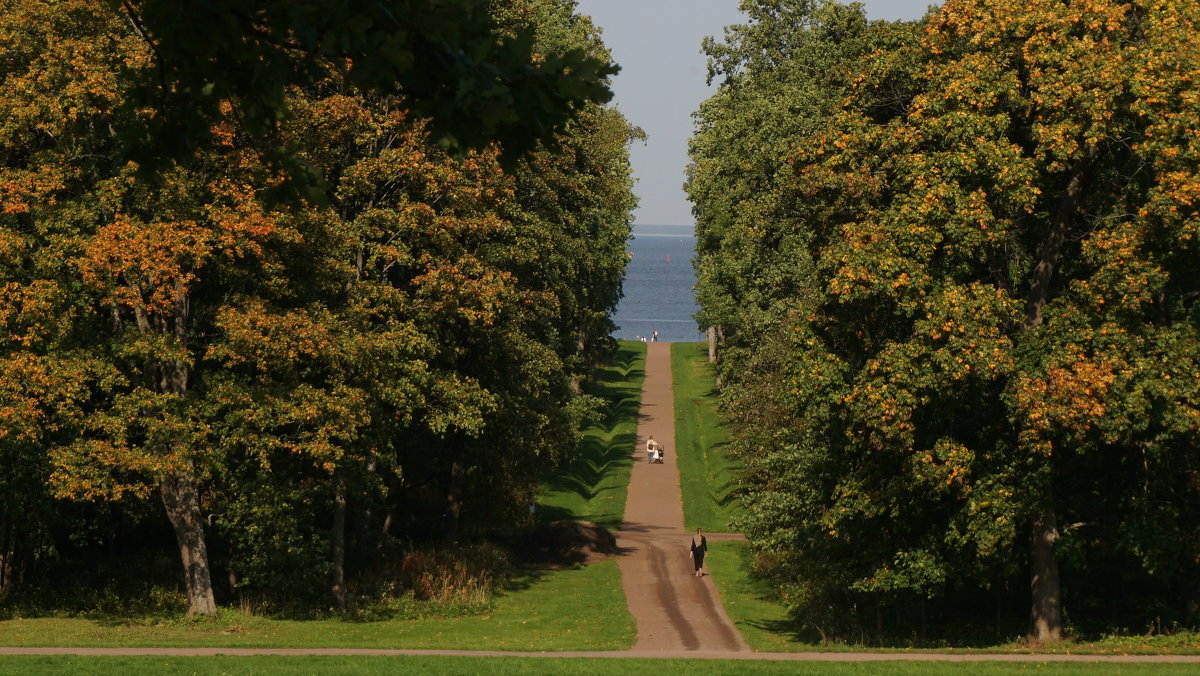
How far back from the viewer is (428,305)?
97.8ft

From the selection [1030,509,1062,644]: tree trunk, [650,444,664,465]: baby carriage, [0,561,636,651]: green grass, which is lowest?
[0,561,636,651]: green grass

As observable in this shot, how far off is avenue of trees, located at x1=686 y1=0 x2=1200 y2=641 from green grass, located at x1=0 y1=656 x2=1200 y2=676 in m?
2.74

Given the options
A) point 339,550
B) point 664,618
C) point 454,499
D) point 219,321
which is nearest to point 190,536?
point 339,550

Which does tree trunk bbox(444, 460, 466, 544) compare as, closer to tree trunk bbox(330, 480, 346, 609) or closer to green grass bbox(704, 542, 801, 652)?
tree trunk bbox(330, 480, 346, 609)

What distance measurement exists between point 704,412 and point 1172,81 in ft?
166

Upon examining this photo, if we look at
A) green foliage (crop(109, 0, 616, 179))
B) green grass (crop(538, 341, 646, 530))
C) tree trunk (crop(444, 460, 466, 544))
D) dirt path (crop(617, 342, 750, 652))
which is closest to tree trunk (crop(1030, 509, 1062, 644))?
dirt path (crop(617, 342, 750, 652))

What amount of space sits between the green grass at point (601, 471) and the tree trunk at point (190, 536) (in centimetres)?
1944

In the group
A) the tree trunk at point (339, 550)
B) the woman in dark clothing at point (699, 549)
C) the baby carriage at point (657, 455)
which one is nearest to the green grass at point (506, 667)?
the tree trunk at point (339, 550)

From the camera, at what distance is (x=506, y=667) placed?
19.6 meters

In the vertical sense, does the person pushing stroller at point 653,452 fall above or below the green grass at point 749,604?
above

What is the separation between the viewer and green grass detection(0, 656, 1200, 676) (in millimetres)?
18719

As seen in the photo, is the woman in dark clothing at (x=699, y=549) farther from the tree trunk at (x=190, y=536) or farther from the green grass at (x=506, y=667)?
the green grass at (x=506, y=667)

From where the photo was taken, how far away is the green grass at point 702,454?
154 ft

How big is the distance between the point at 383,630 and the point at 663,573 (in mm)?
11002
